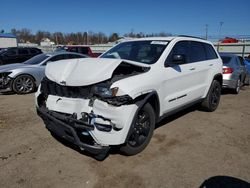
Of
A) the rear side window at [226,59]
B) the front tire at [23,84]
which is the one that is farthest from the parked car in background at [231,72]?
the front tire at [23,84]

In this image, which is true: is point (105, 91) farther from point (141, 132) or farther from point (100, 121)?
point (141, 132)

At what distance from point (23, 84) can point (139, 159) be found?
21.5 feet

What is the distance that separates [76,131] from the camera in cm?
348

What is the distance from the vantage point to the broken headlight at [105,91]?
3361mm

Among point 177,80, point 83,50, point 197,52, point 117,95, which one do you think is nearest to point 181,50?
point 177,80

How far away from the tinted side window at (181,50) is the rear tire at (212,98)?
1454 mm

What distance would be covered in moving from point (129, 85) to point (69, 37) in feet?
289

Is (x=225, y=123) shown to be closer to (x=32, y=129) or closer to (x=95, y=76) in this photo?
(x=95, y=76)

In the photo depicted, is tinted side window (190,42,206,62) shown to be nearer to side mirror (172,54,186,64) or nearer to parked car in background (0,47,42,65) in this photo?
side mirror (172,54,186,64)

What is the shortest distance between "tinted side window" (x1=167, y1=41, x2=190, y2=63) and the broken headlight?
1.64 metres

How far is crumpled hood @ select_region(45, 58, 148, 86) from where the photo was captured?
11.4ft

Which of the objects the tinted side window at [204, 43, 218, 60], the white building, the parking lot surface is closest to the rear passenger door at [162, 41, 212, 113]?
the tinted side window at [204, 43, 218, 60]

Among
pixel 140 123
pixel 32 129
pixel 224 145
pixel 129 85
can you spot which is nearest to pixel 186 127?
pixel 224 145

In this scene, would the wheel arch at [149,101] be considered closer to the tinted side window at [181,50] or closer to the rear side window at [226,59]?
the tinted side window at [181,50]
